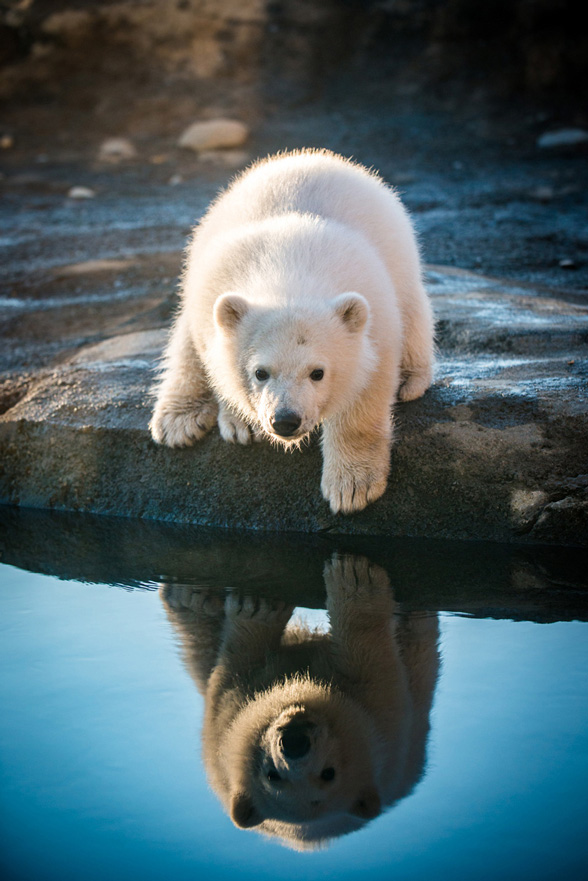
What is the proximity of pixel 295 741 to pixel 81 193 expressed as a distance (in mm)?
9858

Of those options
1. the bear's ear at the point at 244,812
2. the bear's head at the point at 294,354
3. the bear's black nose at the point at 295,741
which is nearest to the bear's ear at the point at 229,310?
the bear's head at the point at 294,354

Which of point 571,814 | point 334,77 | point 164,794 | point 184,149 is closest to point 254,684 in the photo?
point 164,794

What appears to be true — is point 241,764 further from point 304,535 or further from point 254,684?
point 304,535

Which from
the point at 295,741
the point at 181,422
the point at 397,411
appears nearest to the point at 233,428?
the point at 181,422

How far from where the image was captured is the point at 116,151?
1306 cm

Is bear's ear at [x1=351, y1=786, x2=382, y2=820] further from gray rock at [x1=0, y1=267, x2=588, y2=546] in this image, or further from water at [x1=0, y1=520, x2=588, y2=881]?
gray rock at [x1=0, y1=267, x2=588, y2=546]

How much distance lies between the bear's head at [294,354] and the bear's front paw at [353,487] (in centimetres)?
34

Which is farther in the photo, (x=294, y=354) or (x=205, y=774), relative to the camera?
(x=294, y=354)

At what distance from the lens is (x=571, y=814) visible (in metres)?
2.02

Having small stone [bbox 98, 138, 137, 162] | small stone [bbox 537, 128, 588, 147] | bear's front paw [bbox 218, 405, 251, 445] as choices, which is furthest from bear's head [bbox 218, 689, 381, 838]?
small stone [bbox 98, 138, 137, 162]

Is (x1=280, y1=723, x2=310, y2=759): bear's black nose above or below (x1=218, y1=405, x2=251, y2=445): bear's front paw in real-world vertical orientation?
above

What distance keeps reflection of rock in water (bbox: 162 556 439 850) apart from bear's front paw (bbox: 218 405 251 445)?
2.88 ft

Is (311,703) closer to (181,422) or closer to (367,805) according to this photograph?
(367,805)

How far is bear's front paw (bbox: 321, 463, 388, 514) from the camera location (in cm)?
365
